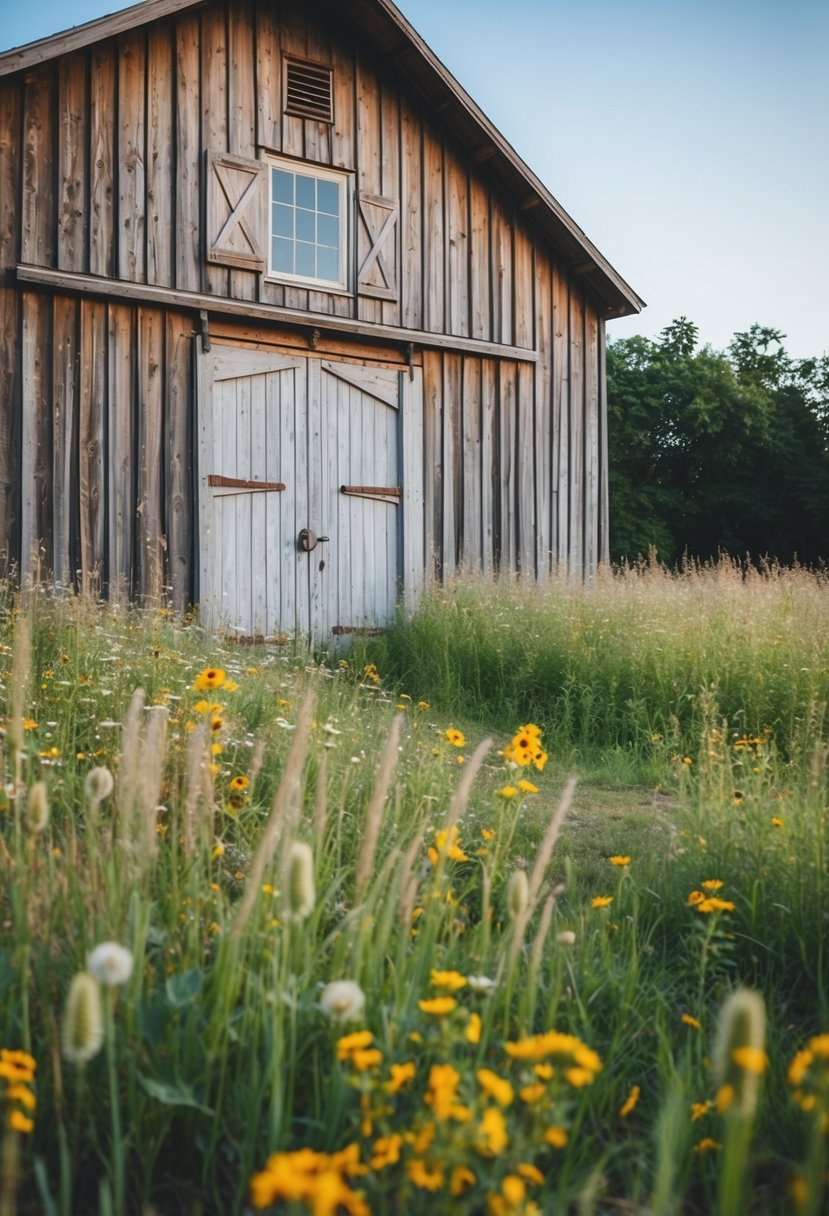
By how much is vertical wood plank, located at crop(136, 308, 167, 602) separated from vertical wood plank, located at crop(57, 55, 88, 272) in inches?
28.7

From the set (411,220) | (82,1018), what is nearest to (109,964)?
(82,1018)

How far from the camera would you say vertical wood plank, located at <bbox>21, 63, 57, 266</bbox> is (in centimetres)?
759

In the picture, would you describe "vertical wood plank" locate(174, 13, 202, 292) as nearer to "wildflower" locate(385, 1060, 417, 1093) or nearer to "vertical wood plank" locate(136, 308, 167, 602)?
"vertical wood plank" locate(136, 308, 167, 602)

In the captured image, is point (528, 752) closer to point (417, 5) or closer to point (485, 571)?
point (485, 571)

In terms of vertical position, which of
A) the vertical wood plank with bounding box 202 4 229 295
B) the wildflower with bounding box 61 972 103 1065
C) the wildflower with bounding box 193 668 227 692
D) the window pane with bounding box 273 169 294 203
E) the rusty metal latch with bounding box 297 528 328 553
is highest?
the vertical wood plank with bounding box 202 4 229 295

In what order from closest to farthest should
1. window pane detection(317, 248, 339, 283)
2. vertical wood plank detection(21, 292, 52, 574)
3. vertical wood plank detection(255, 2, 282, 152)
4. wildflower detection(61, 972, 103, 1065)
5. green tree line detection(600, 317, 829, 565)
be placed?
wildflower detection(61, 972, 103, 1065) < vertical wood plank detection(21, 292, 52, 574) < vertical wood plank detection(255, 2, 282, 152) < window pane detection(317, 248, 339, 283) < green tree line detection(600, 317, 829, 565)

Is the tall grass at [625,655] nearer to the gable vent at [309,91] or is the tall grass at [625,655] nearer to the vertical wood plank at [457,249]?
the vertical wood plank at [457,249]

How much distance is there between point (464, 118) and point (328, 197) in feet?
5.66

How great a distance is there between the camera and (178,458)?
27.4 feet

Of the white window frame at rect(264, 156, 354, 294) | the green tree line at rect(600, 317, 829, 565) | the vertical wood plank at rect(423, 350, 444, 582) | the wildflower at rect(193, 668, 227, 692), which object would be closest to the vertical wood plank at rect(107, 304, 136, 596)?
the white window frame at rect(264, 156, 354, 294)

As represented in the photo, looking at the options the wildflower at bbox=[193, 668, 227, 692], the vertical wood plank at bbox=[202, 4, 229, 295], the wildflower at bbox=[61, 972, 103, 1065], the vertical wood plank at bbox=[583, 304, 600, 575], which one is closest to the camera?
the wildflower at bbox=[61, 972, 103, 1065]

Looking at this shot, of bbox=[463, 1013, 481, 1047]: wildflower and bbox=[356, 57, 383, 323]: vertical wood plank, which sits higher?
bbox=[356, 57, 383, 323]: vertical wood plank

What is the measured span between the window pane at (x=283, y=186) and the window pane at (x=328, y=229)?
0.35 meters

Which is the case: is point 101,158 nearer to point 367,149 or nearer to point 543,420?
point 367,149
